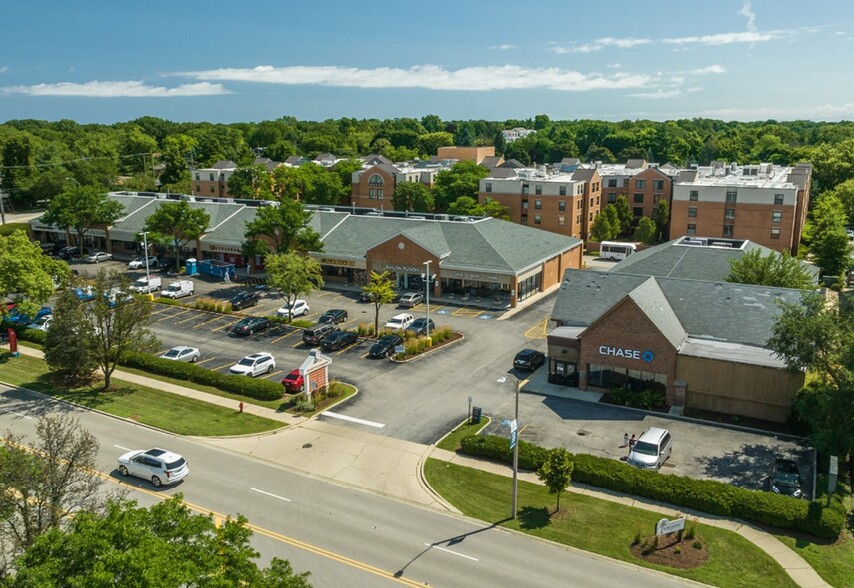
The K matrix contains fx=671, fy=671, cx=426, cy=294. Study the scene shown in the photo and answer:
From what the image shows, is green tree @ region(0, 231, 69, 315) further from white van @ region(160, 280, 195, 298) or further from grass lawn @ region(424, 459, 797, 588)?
grass lawn @ region(424, 459, 797, 588)

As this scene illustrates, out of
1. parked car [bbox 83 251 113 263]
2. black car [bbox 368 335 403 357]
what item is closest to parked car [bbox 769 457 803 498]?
black car [bbox 368 335 403 357]

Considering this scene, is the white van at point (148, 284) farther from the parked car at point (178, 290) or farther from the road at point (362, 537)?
the road at point (362, 537)

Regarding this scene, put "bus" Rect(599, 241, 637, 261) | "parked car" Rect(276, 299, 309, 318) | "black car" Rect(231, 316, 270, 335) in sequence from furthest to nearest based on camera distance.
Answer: "bus" Rect(599, 241, 637, 261) → "parked car" Rect(276, 299, 309, 318) → "black car" Rect(231, 316, 270, 335)

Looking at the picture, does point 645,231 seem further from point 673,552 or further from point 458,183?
point 673,552

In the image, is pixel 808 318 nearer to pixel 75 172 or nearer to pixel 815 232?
pixel 815 232

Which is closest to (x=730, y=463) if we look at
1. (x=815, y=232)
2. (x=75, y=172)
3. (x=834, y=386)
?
(x=834, y=386)

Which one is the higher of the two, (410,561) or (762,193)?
(762,193)
